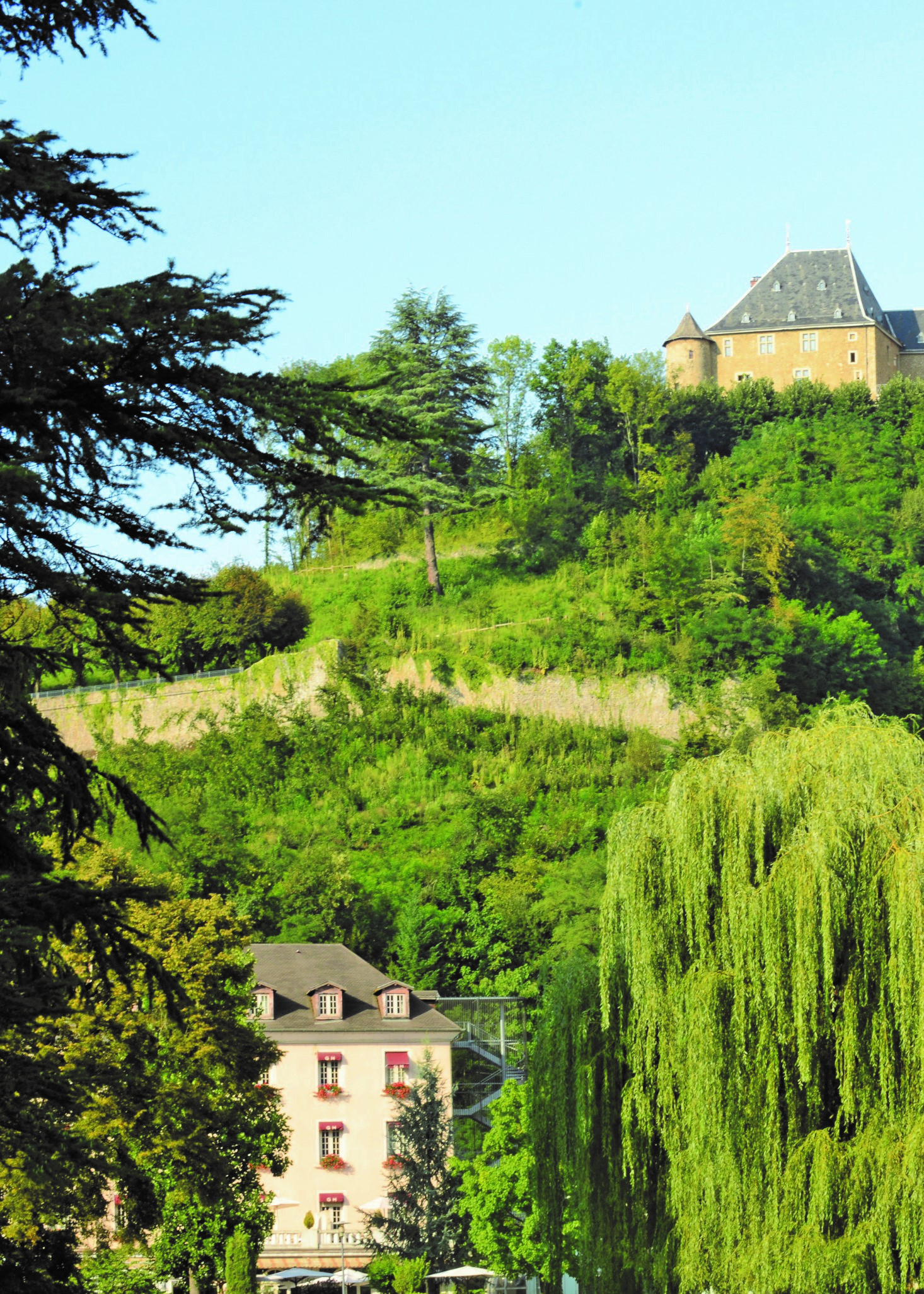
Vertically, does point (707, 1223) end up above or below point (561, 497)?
below

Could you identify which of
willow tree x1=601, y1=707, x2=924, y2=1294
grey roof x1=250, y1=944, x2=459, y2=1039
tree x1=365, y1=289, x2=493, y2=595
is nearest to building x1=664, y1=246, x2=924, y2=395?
tree x1=365, y1=289, x2=493, y2=595

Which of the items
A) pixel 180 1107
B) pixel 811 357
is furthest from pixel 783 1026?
pixel 811 357

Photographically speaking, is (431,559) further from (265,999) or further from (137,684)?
(265,999)

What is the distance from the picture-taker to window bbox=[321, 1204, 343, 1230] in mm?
31875

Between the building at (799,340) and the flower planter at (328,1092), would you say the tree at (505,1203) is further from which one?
the building at (799,340)

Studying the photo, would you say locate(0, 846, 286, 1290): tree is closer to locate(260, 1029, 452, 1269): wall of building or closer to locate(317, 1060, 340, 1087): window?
locate(260, 1029, 452, 1269): wall of building

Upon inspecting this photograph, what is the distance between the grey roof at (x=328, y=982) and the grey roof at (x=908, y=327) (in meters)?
41.9

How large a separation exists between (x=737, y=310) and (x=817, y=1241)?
186 feet

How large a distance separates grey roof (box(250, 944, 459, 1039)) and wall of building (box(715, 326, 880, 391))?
35.5 meters

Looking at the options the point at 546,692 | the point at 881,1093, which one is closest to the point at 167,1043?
the point at 881,1093

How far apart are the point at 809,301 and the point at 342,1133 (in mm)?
43559

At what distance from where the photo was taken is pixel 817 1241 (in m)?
13.3

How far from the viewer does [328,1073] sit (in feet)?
111

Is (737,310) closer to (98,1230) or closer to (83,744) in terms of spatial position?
(83,744)
